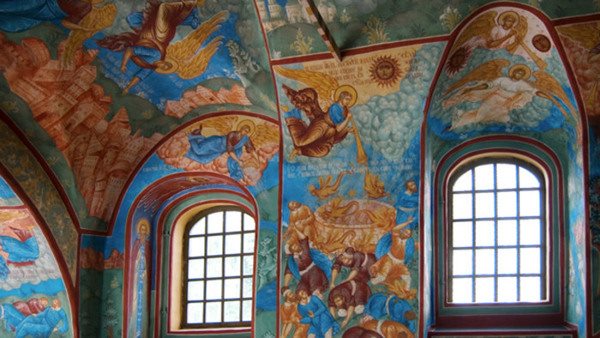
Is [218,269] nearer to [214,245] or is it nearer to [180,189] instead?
[214,245]

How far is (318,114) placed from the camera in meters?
15.7

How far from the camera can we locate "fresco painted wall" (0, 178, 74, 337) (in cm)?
1697

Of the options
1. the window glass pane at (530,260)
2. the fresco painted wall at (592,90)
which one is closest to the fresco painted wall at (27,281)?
the window glass pane at (530,260)

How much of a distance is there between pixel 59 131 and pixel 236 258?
3.42 m

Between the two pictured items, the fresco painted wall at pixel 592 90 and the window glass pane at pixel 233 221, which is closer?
the fresco painted wall at pixel 592 90

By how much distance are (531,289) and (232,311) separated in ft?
15.2

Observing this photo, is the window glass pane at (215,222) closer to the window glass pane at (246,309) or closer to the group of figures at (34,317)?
the window glass pane at (246,309)

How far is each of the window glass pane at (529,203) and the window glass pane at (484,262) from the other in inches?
30.0

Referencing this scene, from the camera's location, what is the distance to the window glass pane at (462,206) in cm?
1675

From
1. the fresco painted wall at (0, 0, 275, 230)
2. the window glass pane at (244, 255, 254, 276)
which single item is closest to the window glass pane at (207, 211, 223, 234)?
the window glass pane at (244, 255, 254, 276)

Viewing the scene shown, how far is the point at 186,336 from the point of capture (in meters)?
17.5

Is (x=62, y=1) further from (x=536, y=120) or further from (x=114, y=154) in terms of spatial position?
(x=536, y=120)

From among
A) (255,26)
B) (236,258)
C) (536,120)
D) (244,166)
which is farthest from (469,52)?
(236,258)

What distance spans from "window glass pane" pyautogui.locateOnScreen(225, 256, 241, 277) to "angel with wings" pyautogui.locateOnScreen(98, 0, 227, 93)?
3.10 meters
